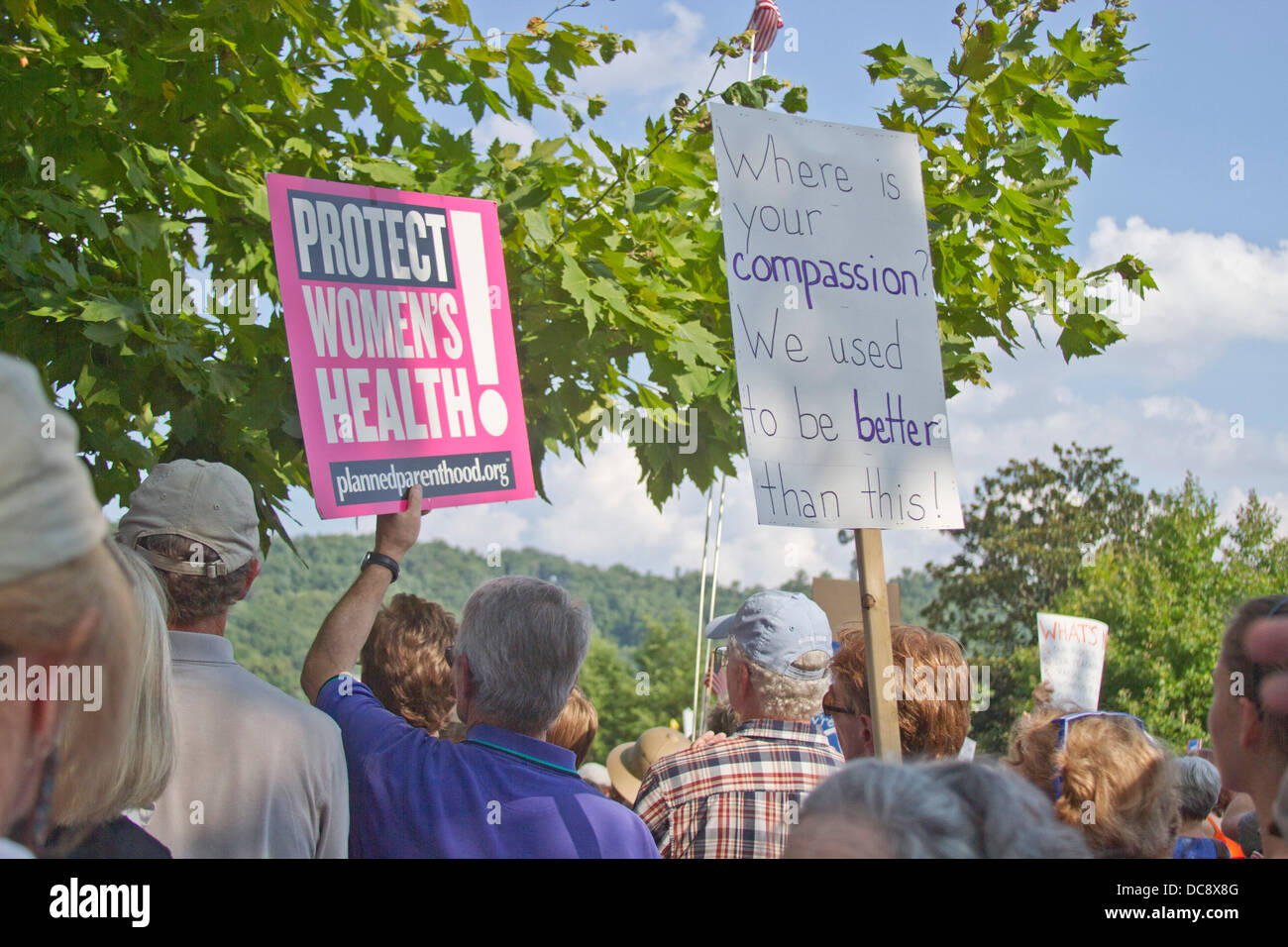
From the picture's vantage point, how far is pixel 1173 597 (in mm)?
40688

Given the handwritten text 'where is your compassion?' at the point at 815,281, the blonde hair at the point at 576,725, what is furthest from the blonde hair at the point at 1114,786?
the blonde hair at the point at 576,725

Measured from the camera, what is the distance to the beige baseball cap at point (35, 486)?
0.72 m

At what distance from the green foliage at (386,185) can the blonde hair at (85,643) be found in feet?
8.43

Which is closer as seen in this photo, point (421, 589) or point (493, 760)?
point (493, 760)

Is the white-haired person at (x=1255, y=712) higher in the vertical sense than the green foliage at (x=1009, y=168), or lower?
lower

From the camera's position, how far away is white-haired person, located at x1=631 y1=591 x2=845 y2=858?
2469 mm

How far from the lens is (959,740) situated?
2.81 m

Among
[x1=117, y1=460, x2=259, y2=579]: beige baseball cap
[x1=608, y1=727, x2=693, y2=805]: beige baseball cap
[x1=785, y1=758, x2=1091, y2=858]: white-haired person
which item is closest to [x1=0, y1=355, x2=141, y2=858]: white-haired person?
[x1=785, y1=758, x2=1091, y2=858]: white-haired person

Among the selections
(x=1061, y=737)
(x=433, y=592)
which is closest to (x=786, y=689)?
(x=1061, y=737)

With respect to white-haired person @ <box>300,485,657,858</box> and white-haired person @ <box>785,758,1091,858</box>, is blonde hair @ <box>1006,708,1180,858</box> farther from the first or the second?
white-haired person @ <box>785,758,1091,858</box>

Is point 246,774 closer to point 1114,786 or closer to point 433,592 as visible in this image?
→ point 1114,786

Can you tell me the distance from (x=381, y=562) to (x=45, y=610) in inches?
70.9

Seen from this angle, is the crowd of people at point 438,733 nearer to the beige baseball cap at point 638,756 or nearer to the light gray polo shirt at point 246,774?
the light gray polo shirt at point 246,774
